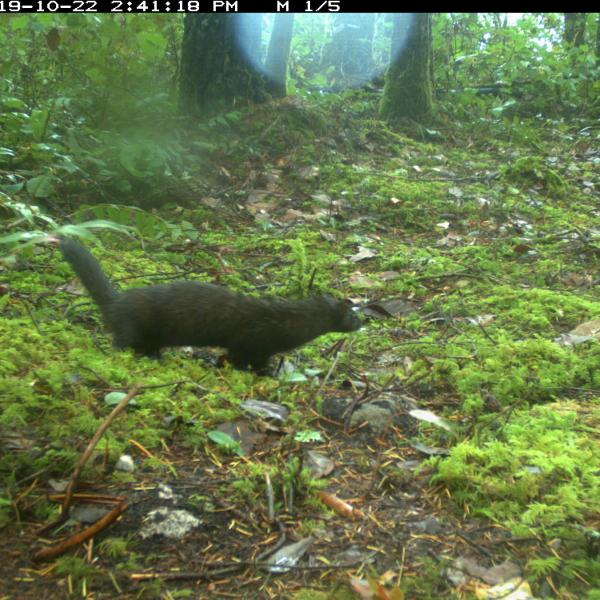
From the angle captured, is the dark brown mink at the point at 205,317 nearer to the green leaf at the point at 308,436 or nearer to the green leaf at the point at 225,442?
the green leaf at the point at 308,436

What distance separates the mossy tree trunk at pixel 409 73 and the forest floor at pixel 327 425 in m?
5.27

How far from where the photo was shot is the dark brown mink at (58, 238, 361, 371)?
172 inches

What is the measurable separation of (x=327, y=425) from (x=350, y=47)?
1664 cm

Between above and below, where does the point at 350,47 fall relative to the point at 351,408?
above

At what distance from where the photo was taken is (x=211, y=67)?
8930mm

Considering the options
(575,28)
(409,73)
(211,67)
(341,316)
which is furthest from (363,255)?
(575,28)

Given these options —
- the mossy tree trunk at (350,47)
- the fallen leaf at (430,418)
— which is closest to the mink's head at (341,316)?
the fallen leaf at (430,418)

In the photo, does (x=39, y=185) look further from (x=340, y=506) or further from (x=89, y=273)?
(x=340, y=506)

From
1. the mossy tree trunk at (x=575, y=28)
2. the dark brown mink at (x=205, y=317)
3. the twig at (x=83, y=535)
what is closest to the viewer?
the twig at (x=83, y=535)

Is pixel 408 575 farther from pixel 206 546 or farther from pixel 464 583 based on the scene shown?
pixel 206 546

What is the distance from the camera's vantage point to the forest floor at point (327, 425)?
2234mm

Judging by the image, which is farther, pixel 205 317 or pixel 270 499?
pixel 205 317

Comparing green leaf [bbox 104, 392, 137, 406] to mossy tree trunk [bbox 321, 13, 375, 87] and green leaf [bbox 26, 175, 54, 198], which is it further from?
mossy tree trunk [bbox 321, 13, 375, 87]

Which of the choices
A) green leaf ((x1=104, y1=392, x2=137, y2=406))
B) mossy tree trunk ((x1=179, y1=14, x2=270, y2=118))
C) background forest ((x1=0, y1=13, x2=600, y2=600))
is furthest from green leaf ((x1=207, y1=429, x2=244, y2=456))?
mossy tree trunk ((x1=179, y1=14, x2=270, y2=118))
